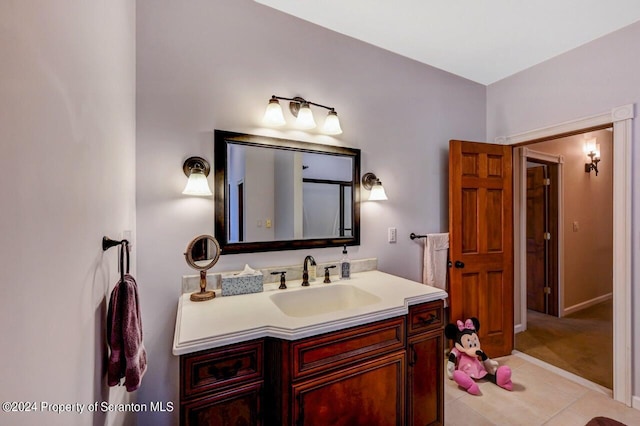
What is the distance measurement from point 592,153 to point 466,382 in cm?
366

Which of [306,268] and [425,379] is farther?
[306,268]

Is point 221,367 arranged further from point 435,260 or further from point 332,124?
point 435,260

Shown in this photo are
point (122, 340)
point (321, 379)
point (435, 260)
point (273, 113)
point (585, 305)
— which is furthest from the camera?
point (585, 305)

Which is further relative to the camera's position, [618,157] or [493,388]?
[493,388]

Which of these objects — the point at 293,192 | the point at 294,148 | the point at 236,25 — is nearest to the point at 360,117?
the point at 294,148

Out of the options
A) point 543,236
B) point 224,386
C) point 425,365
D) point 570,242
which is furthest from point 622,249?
point 224,386

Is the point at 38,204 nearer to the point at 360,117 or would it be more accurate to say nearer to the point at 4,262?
the point at 4,262

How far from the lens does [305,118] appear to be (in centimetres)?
181

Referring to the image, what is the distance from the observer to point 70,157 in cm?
67

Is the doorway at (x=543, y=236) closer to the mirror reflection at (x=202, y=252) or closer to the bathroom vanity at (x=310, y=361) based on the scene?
the bathroom vanity at (x=310, y=361)

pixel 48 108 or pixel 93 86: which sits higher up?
pixel 93 86

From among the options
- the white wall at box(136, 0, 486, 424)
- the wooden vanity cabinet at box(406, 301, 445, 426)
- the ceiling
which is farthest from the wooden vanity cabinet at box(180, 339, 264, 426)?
the ceiling

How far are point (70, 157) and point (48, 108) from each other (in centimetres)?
14

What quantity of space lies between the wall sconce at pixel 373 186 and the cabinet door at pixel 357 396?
1.08 metres
